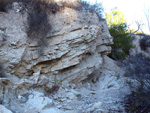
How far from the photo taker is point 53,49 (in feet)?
21.0

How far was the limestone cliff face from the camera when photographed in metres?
5.77

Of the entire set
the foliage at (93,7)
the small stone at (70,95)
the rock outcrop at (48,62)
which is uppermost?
the foliage at (93,7)

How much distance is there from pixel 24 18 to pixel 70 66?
9.21ft

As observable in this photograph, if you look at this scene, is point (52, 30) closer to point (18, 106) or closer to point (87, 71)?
point (87, 71)

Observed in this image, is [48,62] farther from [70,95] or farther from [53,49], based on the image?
[70,95]

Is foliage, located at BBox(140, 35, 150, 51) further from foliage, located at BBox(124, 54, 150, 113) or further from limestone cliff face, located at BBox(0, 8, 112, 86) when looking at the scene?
limestone cliff face, located at BBox(0, 8, 112, 86)

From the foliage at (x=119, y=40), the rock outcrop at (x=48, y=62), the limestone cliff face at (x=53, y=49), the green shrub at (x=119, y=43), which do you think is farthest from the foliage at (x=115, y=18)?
the limestone cliff face at (x=53, y=49)

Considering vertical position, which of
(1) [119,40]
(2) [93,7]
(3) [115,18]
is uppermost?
(3) [115,18]

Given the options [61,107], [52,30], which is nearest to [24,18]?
[52,30]

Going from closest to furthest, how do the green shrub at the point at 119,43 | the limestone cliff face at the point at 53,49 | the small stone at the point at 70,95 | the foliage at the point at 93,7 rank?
the small stone at the point at 70,95
the limestone cliff face at the point at 53,49
the foliage at the point at 93,7
the green shrub at the point at 119,43

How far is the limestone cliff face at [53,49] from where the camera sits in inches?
227

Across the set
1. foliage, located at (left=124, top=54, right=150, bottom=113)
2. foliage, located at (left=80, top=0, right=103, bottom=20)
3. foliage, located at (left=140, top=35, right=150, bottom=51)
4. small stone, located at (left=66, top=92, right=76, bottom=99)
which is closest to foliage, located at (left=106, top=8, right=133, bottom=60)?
foliage, located at (left=80, top=0, right=103, bottom=20)

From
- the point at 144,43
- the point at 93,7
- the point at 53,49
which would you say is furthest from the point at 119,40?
the point at 53,49

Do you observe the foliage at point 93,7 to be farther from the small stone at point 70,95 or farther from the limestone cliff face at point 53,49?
the small stone at point 70,95
